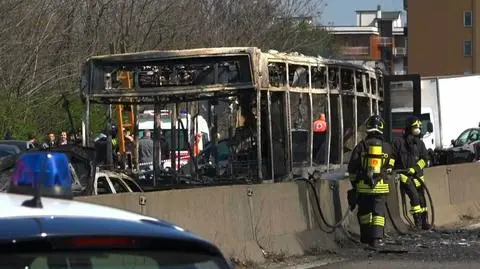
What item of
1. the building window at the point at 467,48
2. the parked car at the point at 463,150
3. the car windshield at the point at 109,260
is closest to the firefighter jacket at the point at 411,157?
the car windshield at the point at 109,260

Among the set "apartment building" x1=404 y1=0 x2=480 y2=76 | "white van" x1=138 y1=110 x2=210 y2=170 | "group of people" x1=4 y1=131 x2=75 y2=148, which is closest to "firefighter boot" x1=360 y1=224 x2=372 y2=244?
"white van" x1=138 y1=110 x2=210 y2=170

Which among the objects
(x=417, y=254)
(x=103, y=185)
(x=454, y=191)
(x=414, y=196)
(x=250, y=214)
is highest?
(x=103, y=185)

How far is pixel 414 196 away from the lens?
14.7 m

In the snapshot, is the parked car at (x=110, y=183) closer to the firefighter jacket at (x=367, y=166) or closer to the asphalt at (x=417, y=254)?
the asphalt at (x=417, y=254)

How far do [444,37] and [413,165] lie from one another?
81.4 meters

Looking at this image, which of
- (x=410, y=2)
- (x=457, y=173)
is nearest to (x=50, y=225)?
(x=457, y=173)

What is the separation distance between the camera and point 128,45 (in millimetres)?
34250

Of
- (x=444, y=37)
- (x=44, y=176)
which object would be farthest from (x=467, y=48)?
(x=44, y=176)

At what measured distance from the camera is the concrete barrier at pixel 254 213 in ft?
33.0

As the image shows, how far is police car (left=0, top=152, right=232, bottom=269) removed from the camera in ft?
9.32

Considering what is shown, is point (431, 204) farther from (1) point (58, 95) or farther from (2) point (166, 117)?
(1) point (58, 95)

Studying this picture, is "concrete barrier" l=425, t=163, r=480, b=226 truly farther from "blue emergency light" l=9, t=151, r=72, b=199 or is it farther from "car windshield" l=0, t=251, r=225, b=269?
"car windshield" l=0, t=251, r=225, b=269

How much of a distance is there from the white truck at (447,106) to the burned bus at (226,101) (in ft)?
61.4

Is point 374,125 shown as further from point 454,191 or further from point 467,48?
point 467,48
